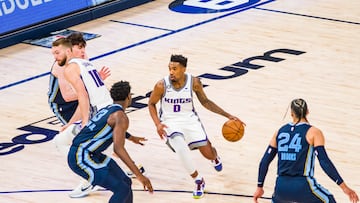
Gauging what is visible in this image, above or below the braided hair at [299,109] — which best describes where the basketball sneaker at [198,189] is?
below

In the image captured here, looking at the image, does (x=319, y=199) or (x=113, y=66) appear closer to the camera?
(x=319, y=199)

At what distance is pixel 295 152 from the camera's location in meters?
8.48

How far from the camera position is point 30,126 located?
42.6ft

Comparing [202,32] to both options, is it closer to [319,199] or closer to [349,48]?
[349,48]

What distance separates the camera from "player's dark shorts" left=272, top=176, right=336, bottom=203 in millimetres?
8477

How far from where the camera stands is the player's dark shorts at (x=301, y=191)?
8.48m

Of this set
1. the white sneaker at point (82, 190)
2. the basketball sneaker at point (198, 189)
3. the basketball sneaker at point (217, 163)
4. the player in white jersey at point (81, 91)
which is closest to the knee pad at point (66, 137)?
the player in white jersey at point (81, 91)

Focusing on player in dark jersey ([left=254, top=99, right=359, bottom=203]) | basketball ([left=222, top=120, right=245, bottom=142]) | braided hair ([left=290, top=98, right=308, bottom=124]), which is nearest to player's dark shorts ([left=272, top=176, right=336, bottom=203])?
player in dark jersey ([left=254, top=99, right=359, bottom=203])

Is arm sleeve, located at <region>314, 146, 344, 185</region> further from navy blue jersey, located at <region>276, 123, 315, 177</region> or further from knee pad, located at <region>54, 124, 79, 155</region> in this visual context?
knee pad, located at <region>54, 124, 79, 155</region>

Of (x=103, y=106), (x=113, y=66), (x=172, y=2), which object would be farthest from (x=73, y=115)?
(x=172, y=2)

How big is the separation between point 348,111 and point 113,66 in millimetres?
4017

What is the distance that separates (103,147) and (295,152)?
1942 mm

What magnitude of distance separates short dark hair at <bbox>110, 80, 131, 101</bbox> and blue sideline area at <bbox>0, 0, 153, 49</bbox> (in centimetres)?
741

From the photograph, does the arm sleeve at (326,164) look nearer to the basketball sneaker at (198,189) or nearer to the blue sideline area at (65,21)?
the basketball sneaker at (198,189)
